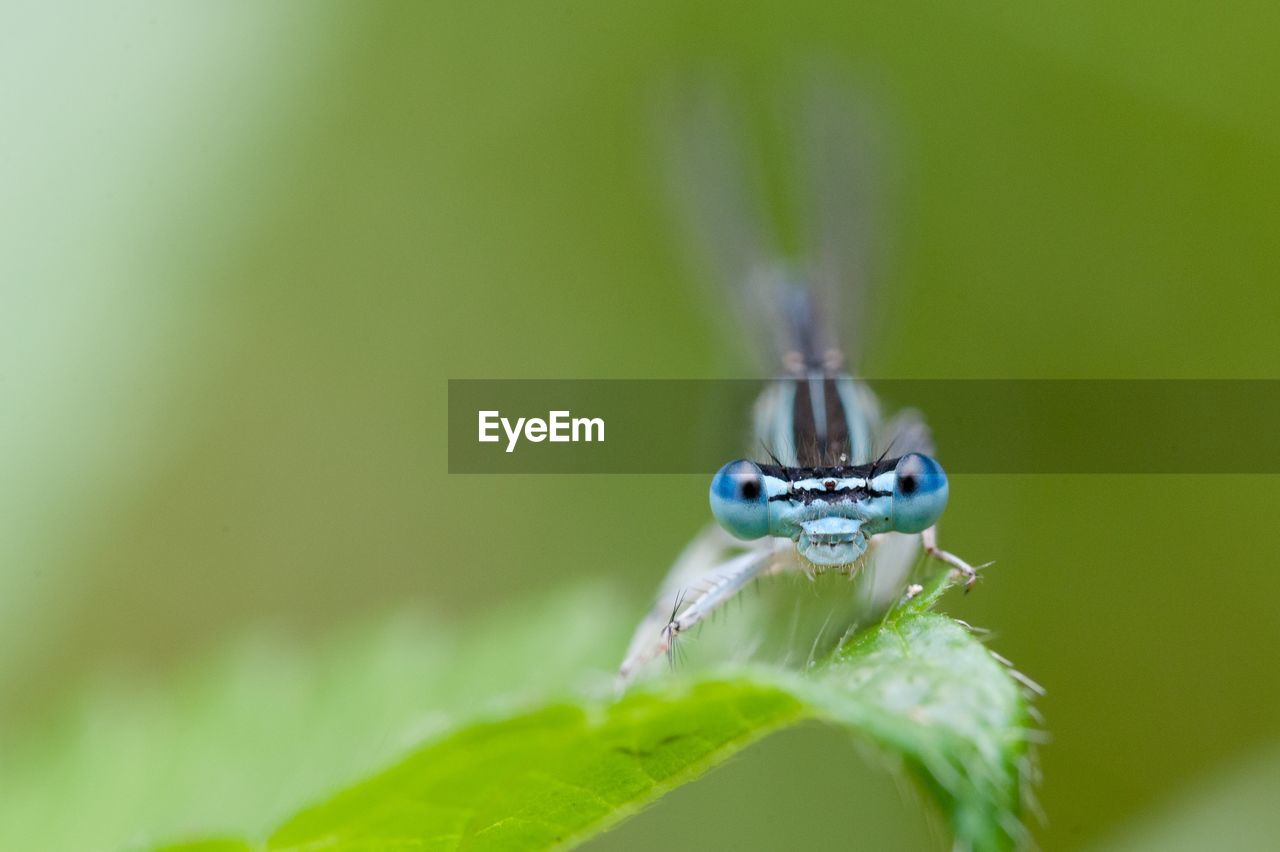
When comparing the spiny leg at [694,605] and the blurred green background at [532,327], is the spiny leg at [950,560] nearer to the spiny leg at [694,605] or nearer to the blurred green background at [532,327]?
the spiny leg at [694,605]

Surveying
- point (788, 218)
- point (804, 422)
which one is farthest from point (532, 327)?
point (804, 422)

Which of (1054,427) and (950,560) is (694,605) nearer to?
(950,560)

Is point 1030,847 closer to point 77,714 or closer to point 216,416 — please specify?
point 77,714

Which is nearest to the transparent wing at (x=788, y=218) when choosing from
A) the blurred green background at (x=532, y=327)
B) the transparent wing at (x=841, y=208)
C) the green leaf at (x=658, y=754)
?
the transparent wing at (x=841, y=208)

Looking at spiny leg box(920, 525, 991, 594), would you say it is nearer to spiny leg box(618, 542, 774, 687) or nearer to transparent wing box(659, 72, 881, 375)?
spiny leg box(618, 542, 774, 687)

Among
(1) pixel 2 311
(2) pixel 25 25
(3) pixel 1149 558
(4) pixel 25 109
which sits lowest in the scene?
(3) pixel 1149 558

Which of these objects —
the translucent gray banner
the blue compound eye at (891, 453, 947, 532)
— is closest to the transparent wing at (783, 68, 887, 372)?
the blue compound eye at (891, 453, 947, 532)

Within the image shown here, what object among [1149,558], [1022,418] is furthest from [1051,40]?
[1149,558]
